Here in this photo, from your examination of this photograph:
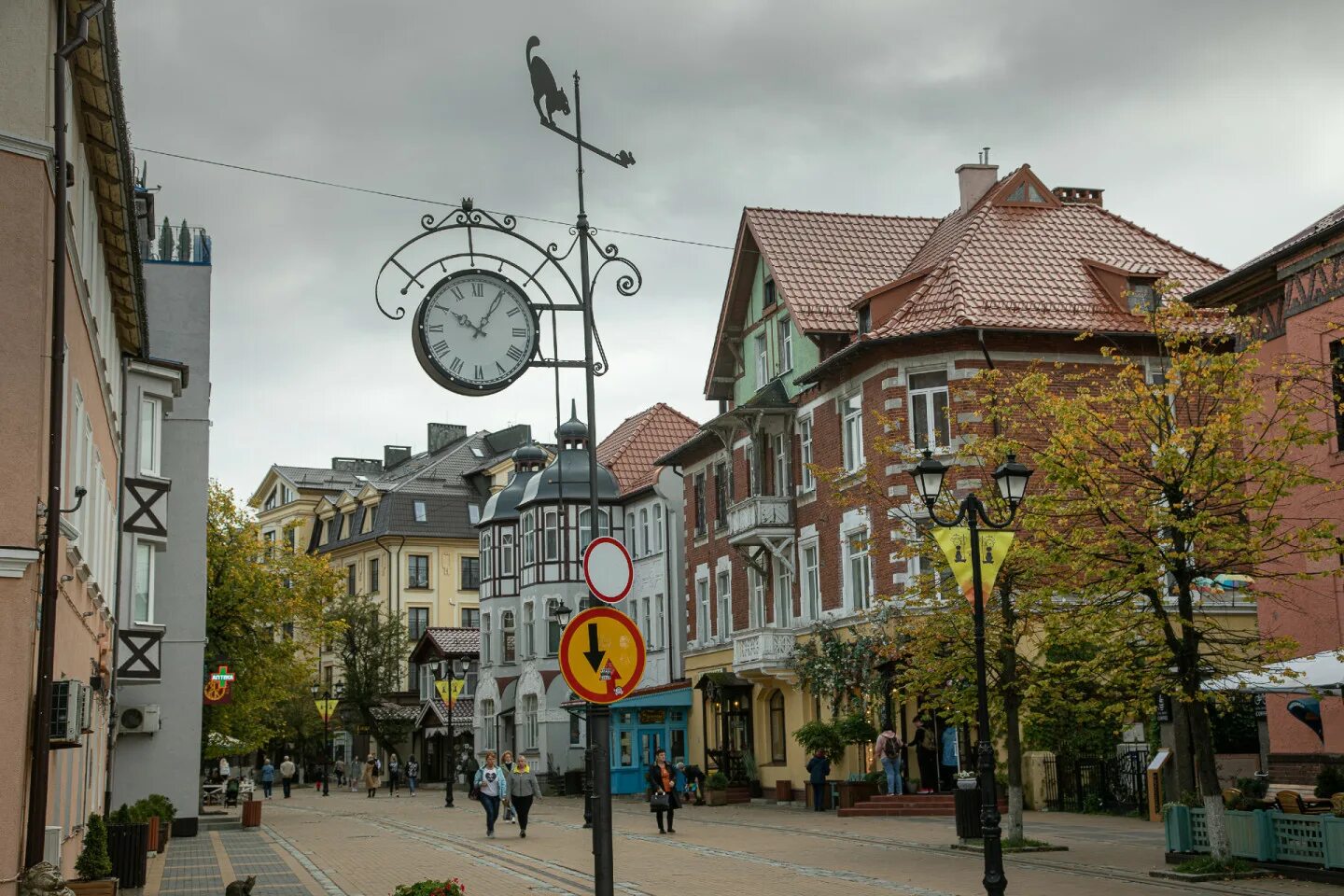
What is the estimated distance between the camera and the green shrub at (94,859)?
53.9 ft

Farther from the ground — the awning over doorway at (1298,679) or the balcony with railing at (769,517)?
the balcony with railing at (769,517)

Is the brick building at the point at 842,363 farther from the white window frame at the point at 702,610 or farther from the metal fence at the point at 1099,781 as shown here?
the metal fence at the point at 1099,781

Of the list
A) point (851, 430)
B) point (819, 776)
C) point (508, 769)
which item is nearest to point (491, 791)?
point (508, 769)

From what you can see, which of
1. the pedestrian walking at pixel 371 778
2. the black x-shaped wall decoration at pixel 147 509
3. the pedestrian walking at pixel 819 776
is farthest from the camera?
the pedestrian walking at pixel 371 778

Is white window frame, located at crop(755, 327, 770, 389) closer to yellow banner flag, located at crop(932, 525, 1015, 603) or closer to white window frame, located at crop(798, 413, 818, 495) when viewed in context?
white window frame, located at crop(798, 413, 818, 495)

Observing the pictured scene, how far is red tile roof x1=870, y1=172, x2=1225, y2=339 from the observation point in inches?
1451

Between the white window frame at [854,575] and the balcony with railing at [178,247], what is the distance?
651 inches

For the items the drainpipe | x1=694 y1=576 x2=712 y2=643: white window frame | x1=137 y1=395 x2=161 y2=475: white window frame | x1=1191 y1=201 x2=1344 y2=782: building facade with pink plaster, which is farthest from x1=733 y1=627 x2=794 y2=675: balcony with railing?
the drainpipe

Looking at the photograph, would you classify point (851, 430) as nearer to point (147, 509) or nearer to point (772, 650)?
point (772, 650)

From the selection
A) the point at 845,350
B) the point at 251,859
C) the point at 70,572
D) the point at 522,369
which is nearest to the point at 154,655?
the point at 251,859

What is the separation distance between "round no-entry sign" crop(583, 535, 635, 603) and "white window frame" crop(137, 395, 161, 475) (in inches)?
815

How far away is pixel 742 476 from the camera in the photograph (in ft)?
151

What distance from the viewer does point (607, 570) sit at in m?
11.1

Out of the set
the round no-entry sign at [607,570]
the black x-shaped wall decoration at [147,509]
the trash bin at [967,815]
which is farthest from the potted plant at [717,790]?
the round no-entry sign at [607,570]
